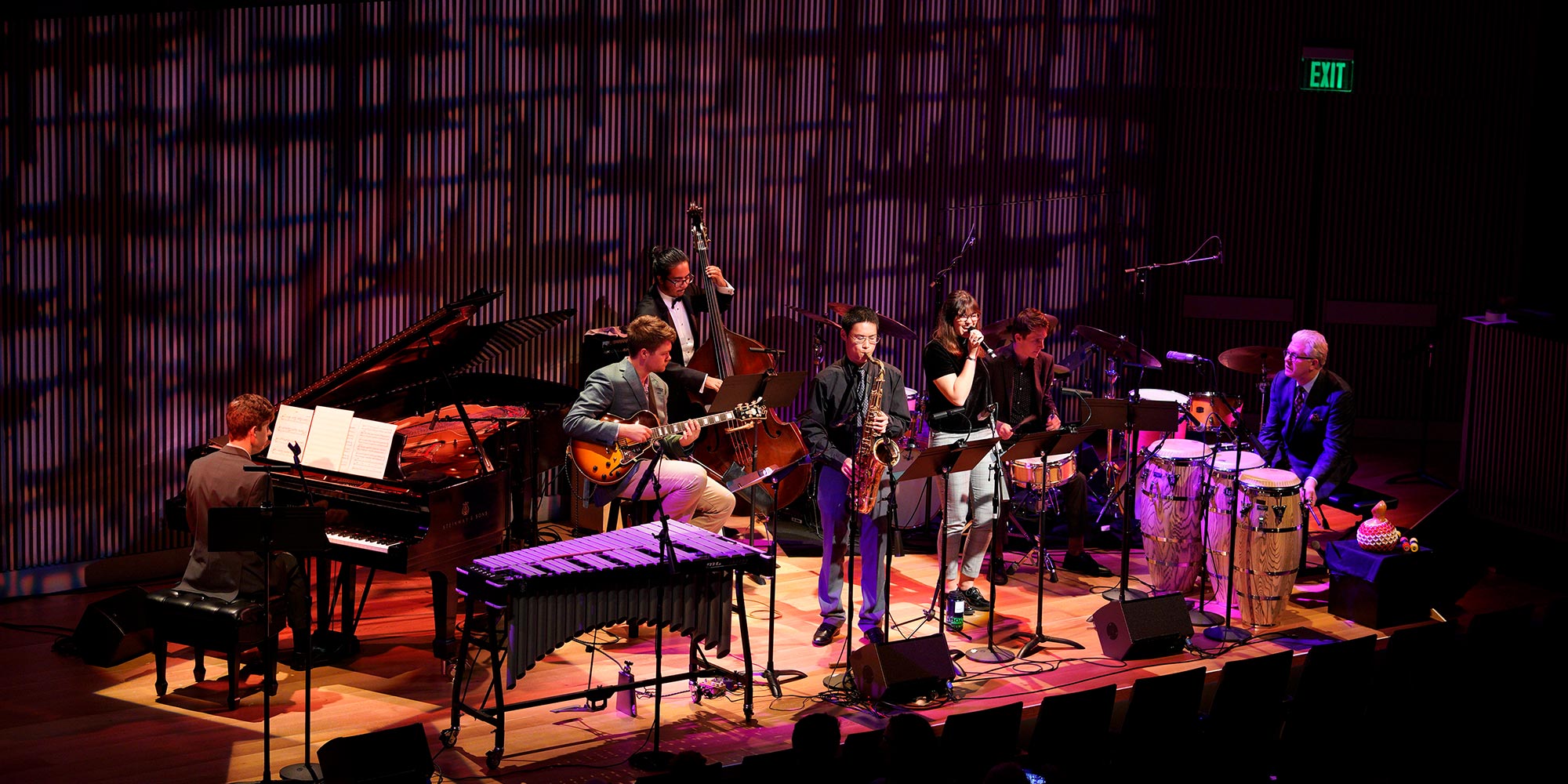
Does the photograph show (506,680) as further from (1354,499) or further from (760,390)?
(1354,499)

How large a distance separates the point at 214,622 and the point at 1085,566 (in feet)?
15.4

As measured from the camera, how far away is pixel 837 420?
19.7ft

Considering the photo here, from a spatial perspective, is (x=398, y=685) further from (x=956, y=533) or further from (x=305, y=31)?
(x=305, y=31)

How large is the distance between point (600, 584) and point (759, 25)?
482 cm

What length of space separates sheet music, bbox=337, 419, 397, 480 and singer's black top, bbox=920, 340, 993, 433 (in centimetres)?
257

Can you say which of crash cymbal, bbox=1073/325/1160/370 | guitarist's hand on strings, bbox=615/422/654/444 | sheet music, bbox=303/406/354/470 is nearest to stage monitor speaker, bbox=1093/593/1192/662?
crash cymbal, bbox=1073/325/1160/370

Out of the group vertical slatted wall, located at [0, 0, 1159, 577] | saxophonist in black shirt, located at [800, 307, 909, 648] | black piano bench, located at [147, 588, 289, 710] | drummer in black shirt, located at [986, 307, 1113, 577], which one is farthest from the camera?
drummer in black shirt, located at [986, 307, 1113, 577]

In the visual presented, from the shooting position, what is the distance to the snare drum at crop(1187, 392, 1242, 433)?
22.7 ft

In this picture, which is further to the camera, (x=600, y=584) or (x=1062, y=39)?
(x=1062, y=39)

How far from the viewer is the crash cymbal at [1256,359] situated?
7.44 metres

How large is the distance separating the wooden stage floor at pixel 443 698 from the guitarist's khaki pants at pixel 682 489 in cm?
64

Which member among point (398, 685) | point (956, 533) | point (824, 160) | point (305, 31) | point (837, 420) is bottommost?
point (398, 685)

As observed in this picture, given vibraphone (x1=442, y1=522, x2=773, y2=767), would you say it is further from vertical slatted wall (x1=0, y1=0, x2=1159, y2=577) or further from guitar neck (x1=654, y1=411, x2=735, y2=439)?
vertical slatted wall (x1=0, y1=0, x2=1159, y2=577)

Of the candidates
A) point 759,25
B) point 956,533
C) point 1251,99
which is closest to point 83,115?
point 759,25
